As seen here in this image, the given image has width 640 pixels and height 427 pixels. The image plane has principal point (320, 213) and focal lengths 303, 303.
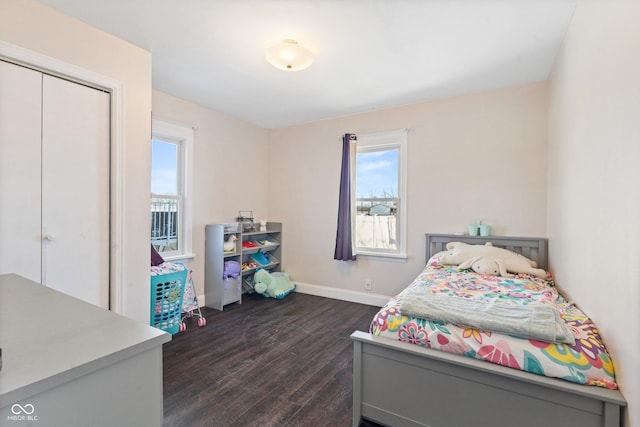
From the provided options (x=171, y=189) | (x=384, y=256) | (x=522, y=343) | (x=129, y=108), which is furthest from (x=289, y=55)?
(x=384, y=256)

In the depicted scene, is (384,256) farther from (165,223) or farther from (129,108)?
(129,108)

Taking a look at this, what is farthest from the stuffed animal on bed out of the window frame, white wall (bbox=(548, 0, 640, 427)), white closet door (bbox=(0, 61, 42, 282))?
white closet door (bbox=(0, 61, 42, 282))

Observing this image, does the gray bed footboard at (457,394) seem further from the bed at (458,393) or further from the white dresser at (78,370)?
the white dresser at (78,370)

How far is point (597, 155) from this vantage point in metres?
1.52

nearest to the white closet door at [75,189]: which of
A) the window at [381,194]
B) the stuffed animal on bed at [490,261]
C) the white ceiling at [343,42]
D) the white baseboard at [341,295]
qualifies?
the white ceiling at [343,42]

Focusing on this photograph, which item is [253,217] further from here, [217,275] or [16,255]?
[16,255]

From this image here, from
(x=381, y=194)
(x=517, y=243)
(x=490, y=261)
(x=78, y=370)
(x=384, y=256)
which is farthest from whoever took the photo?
(x=381, y=194)

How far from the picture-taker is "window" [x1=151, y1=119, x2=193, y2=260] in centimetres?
335

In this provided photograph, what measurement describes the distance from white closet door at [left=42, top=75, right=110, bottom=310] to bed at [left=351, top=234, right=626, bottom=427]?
1.97 metres

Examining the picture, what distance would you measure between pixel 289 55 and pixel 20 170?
1.90 meters

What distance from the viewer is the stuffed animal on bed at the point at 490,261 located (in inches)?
102

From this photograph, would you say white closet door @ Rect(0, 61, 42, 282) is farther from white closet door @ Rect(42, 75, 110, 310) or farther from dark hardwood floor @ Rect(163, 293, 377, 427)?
dark hardwood floor @ Rect(163, 293, 377, 427)

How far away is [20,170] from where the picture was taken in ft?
6.10

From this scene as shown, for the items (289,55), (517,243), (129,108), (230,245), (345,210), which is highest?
(289,55)
